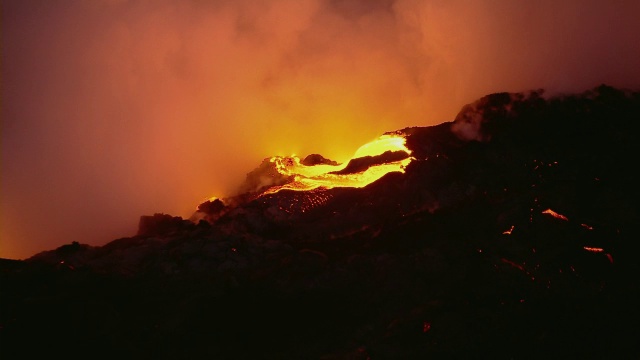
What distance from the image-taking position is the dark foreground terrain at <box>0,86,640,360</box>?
10.2m

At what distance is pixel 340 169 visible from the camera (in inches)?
561

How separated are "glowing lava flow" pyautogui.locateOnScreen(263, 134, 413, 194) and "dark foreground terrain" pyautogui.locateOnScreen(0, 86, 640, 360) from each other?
0.45 meters

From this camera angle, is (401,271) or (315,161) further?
(315,161)

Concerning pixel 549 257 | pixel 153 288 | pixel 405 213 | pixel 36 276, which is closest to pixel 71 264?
pixel 36 276

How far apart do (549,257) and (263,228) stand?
22.5ft

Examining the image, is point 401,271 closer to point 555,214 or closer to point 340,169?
point 555,214

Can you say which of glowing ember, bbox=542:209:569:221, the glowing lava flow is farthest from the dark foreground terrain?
the glowing lava flow

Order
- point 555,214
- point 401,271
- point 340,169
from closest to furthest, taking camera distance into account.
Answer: point 401,271
point 555,214
point 340,169

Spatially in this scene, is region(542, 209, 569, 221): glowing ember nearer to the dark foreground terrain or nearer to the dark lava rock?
the dark foreground terrain

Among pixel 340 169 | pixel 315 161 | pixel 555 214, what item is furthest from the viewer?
pixel 315 161

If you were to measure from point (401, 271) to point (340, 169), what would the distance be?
13.4ft

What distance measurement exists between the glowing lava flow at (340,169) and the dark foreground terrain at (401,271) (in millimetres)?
453

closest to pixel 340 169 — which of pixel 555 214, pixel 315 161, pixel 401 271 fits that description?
pixel 315 161

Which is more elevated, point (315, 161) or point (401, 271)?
point (315, 161)
